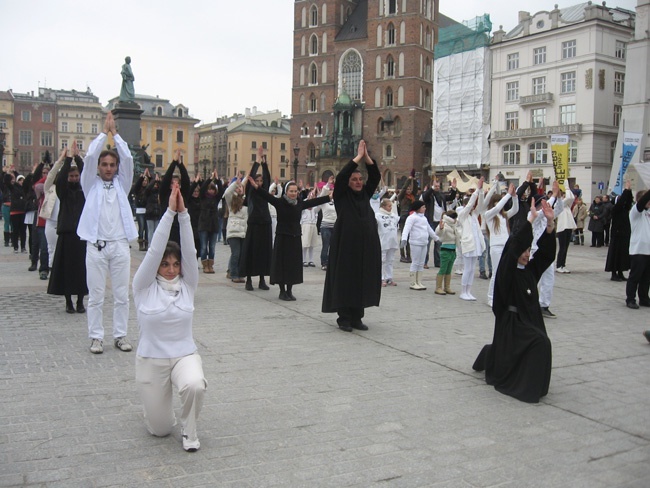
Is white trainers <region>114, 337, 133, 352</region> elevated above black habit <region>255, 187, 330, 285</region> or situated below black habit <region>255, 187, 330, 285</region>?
below

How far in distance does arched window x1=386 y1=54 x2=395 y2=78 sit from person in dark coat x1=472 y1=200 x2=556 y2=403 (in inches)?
2917

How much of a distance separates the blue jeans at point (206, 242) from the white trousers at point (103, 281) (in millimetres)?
7433

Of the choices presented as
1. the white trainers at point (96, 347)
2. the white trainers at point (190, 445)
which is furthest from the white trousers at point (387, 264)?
the white trainers at point (190, 445)

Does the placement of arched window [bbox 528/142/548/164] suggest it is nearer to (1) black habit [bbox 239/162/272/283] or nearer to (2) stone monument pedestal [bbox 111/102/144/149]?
(2) stone monument pedestal [bbox 111/102/144/149]

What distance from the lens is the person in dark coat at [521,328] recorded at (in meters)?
5.69

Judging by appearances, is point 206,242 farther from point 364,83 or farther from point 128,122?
point 364,83

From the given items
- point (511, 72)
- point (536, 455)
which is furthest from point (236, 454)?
point (511, 72)

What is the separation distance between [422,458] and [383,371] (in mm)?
2166

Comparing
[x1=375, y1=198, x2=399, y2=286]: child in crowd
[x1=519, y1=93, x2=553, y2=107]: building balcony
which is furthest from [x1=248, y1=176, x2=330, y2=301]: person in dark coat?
[x1=519, y1=93, x2=553, y2=107]: building balcony

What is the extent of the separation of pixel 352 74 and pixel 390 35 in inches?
281

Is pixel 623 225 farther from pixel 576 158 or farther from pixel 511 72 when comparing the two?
pixel 511 72

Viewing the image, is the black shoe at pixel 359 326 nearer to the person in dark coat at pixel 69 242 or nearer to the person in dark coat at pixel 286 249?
the person in dark coat at pixel 286 249

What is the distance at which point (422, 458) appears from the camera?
4.28 metres

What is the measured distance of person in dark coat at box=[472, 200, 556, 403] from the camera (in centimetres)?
569
